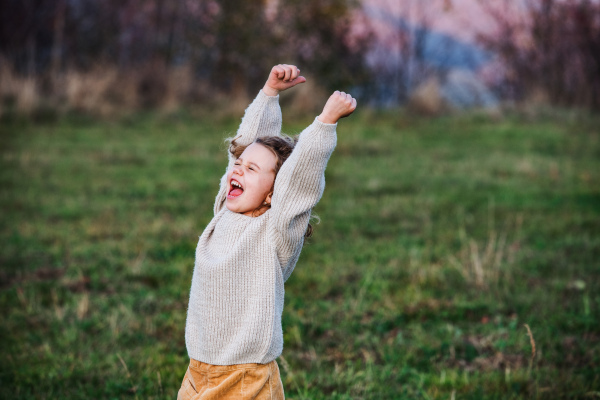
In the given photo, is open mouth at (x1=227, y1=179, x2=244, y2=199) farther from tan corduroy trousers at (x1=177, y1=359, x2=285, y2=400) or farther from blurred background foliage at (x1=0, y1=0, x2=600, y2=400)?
blurred background foliage at (x1=0, y1=0, x2=600, y2=400)

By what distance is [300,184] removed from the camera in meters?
→ 2.09

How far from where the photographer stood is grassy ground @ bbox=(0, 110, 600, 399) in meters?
3.08

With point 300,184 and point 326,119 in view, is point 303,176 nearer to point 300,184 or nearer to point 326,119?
point 300,184

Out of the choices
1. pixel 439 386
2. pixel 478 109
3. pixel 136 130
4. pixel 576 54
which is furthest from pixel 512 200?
pixel 576 54

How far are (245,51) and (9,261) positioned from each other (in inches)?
454

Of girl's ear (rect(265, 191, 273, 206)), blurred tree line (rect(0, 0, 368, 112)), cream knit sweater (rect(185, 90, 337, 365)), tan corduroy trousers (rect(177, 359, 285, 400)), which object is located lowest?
tan corduroy trousers (rect(177, 359, 285, 400))

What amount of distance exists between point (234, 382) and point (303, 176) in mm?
735

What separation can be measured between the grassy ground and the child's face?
0.97m

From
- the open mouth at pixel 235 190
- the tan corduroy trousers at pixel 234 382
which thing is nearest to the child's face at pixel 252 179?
the open mouth at pixel 235 190

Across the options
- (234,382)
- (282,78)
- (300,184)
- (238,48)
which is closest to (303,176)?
(300,184)

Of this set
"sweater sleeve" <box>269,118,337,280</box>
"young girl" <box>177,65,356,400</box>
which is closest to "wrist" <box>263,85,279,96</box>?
"young girl" <box>177,65,356,400</box>

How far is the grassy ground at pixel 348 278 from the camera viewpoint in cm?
308

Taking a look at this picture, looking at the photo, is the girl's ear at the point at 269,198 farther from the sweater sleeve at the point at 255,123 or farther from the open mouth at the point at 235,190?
the sweater sleeve at the point at 255,123

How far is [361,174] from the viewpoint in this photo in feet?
27.3
